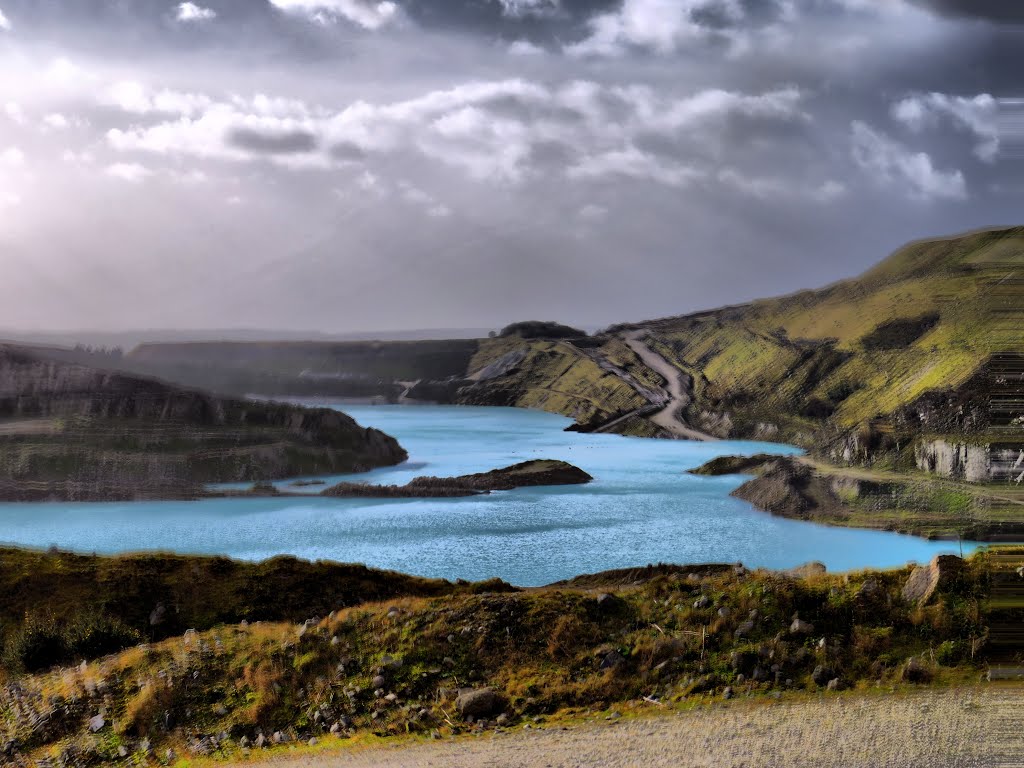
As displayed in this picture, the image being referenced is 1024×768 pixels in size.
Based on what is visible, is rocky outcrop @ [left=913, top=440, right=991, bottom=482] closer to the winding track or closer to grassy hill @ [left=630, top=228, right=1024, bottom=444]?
grassy hill @ [left=630, top=228, right=1024, bottom=444]

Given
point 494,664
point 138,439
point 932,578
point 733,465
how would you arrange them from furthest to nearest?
point 733,465, point 138,439, point 932,578, point 494,664

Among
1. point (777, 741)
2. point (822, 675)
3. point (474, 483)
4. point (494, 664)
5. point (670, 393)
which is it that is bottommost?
point (494, 664)

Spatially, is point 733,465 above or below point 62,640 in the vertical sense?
above

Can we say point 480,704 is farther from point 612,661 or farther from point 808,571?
point 808,571

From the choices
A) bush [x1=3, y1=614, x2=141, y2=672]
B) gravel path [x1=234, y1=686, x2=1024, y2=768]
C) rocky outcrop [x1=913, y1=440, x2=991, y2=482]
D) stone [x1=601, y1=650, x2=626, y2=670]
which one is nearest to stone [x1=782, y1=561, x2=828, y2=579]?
gravel path [x1=234, y1=686, x2=1024, y2=768]

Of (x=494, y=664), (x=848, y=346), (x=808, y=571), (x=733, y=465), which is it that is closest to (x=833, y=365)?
(x=848, y=346)

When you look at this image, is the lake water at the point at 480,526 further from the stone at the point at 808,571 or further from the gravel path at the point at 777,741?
the gravel path at the point at 777,741

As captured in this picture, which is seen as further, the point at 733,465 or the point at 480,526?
the point at 733,465
